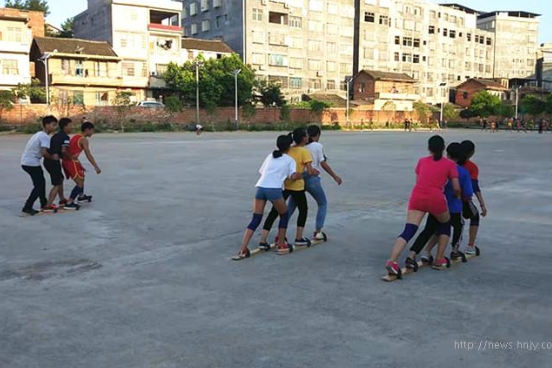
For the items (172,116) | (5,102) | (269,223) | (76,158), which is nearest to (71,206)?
(76,158)

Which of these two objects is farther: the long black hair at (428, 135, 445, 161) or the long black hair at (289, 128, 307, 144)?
Answer: the long black hair at (289, 128, 307, 144)

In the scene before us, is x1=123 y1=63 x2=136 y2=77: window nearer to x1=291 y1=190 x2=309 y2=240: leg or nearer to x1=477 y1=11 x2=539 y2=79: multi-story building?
x1=291 y1=190 x2=309 y2=240: leg

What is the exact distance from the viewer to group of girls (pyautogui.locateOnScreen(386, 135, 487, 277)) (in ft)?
18.1

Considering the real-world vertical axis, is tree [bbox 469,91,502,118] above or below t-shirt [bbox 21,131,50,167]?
above

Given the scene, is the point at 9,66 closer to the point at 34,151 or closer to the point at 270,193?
the point at 34,151

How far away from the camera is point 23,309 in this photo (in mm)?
4703

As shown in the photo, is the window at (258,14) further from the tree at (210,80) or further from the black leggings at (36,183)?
the black leggings at (36,183)

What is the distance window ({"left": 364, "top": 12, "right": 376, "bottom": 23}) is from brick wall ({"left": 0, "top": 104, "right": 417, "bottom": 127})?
16.1 metres

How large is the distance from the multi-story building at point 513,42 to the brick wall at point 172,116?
1442 inches

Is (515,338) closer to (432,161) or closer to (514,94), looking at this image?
(432,161)

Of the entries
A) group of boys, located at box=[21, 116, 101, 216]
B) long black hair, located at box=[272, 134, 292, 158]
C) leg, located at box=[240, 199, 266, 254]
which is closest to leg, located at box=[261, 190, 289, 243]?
leg, located at box=[240, 199, 266, 254]

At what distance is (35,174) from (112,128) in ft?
127

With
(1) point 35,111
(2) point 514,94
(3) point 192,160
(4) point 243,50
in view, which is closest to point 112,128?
(1) point 35,111

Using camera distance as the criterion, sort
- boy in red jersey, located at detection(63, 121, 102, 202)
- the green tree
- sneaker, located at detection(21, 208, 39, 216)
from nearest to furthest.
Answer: sneaker, located at detection(21, 208, 39, 216) < boy in red jersey, located at detection(63, 121, 102, 202) < the green tree
